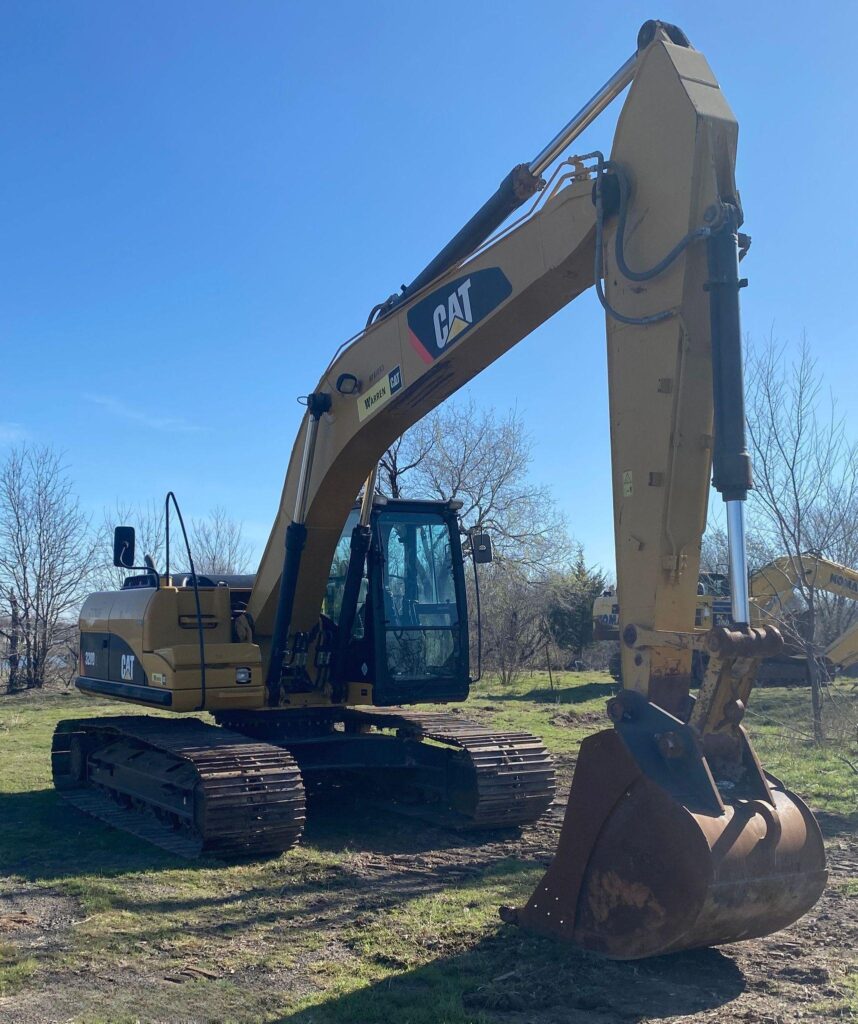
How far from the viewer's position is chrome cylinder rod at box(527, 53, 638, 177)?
17.8ft

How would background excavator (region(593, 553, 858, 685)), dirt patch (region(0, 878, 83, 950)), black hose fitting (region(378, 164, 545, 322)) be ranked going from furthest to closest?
1. background excavator (region(593, 553, 858, 685))
2. black hose fitting (region(378, 164, 545, 322))
3. dirt patch (region(0, 878, 83, 950))

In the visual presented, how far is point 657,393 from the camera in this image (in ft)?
16.2

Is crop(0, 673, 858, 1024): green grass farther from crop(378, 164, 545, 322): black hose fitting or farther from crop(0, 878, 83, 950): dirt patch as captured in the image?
crop(378, 164, 545, 322): black hose fitting

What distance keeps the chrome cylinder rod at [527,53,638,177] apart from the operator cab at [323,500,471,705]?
354 cm

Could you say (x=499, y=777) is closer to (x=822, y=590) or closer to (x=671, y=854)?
(x=671, y=854)

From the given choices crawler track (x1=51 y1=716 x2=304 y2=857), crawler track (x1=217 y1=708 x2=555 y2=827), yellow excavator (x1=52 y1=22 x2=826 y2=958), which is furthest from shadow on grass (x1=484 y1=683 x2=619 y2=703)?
crawler track (x1=51 y1=716 x2=304 y2=857)

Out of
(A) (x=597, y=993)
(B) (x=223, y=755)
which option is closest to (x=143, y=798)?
(B) (x=223, y=755)

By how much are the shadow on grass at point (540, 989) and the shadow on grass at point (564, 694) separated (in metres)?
15.1

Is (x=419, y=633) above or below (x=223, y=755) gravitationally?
above

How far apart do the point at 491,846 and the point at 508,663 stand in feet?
58.0

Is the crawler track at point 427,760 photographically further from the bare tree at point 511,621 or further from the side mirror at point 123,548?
the bare tree at point 511,621

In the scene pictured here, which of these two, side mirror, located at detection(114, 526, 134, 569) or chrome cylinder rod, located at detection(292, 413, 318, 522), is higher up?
chrome cylinder rod, located at detection(292, 413, 318, 522)

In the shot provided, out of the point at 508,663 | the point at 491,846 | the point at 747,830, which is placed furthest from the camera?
the point at 508,663

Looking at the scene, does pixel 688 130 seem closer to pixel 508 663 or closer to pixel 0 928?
pixel 0 928
